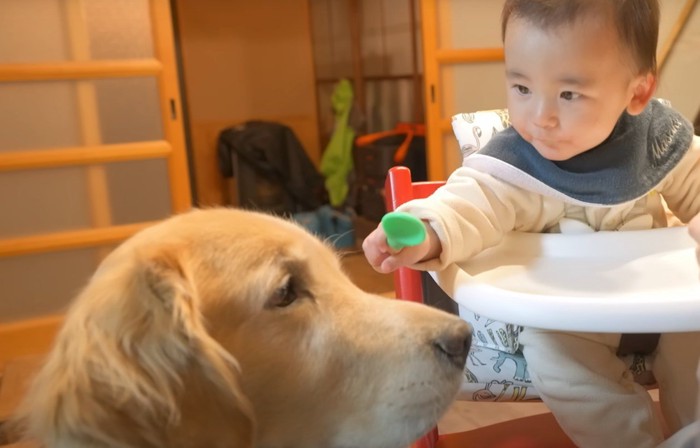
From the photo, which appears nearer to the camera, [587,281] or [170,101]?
[587,281]

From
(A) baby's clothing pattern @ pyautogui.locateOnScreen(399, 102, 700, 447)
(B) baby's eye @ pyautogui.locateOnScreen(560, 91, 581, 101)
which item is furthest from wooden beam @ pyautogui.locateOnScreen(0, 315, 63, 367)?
(B) baby's eye @ pyautogui.locateOnScreen(560, 91, 581, 101)

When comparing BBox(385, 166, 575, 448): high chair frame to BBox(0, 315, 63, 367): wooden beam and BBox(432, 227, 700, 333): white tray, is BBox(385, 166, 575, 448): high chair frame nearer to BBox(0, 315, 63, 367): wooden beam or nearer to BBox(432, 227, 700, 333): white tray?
BBox(432, 227, 700, 333): white tray

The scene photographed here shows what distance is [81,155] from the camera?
2.71 metres

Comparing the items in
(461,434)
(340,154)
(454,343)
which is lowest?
(461,434)

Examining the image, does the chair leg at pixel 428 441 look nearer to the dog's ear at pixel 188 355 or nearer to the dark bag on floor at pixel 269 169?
the dog's ear at pixel 188 355

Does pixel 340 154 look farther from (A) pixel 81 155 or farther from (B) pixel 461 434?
(B) pixel 461 434

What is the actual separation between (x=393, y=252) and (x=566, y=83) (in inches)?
11.7

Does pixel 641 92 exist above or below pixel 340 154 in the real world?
above

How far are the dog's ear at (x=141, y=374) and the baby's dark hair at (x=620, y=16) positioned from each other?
1.73 ft

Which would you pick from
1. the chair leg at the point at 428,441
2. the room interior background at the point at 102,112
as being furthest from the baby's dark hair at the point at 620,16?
the room interior background at the point at 102,112

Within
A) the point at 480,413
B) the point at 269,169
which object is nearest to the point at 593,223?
the point at 480,413

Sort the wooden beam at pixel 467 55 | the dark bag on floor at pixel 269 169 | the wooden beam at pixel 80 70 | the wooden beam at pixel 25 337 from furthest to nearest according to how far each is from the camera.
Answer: the dark bag on floor at pixel 269 169
the wooden beam at pixel 467 55
the wooden beam at pixel 25 337
the wooden beam at pixel 80 70

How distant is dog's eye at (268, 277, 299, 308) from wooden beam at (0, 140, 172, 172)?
2114 millimetres

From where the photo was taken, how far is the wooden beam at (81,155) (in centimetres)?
263
